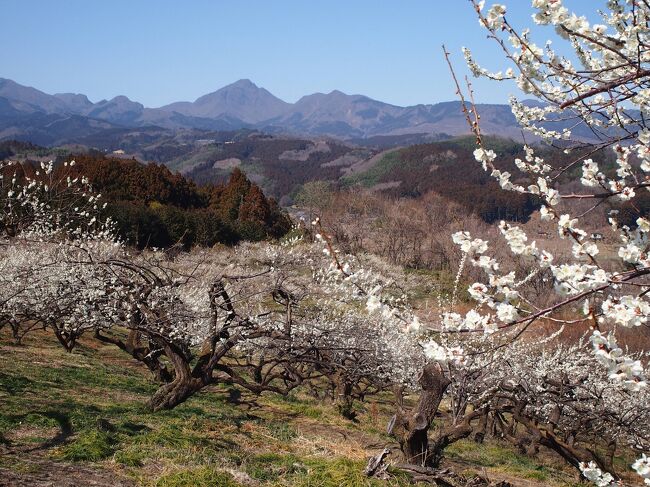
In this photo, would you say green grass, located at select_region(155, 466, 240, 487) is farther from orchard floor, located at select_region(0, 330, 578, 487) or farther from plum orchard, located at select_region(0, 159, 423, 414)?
plum orchard, located at select_region(0, 159, 423, 414)

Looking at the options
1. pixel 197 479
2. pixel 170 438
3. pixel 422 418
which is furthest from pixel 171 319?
pixel 422 418

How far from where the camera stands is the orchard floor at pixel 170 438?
5.33m

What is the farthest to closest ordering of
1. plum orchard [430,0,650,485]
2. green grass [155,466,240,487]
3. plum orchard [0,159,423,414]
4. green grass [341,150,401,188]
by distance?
green grass [341,150,401,188], plum orchard [0,159,423,414], green grass [155,466,240,487], plum orchard [430,0,650,485]

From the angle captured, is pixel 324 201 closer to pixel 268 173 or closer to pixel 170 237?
pixel 170 237

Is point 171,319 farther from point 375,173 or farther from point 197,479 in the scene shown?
point 375,173

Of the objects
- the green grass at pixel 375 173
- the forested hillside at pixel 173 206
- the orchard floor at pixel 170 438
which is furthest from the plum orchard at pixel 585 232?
the green grass at pixel 375 173

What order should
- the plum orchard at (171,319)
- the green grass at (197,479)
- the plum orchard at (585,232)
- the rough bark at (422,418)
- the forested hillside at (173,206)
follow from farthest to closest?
the forested hillside at (173,206)
the plum orchard at (171,319)
the rough bark at (422,418)
the green grass at (197,479)
the plum orchard at (585,232)

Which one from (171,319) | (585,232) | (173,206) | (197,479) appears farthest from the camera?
(173,206)

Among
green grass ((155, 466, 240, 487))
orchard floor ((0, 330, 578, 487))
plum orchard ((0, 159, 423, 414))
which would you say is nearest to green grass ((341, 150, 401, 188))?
plum orchard ((0, 159, 423, 414))

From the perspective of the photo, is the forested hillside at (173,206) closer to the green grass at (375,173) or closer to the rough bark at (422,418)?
the rough bark at (422,418)

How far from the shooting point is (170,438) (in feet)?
21.5

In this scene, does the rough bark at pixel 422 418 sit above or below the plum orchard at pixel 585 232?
below

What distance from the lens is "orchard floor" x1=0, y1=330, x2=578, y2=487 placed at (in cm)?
533

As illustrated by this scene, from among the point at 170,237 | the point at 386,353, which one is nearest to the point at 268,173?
the point at 170,237
